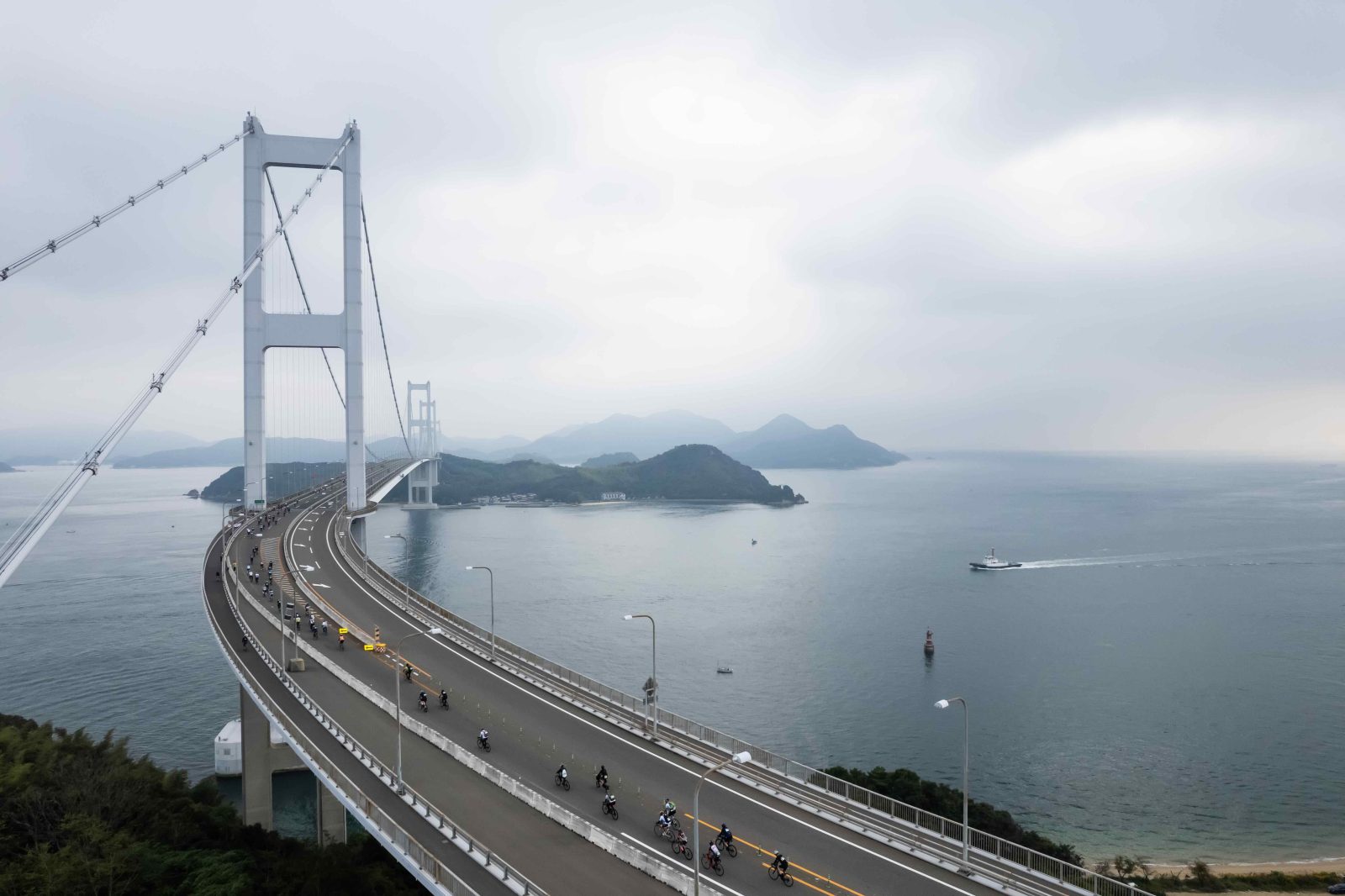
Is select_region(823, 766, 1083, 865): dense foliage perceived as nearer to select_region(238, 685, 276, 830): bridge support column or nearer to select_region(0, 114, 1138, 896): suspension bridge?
select_region(0, 114, 1138, 896): suspension bridge

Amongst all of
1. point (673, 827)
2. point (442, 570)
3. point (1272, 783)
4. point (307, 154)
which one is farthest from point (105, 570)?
point (1272, 783)

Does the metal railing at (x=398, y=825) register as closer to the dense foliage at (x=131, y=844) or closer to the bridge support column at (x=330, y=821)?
the dense foliage at (x=131, y=844)

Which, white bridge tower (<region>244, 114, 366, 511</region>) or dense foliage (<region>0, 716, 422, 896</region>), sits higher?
white bridge tower (<region>244, 114, 366, 511</region>)

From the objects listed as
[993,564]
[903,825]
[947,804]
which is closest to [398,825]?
[903,825]

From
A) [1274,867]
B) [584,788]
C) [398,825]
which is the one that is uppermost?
[398,825]

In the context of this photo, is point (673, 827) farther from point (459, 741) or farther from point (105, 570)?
point (105, 570)

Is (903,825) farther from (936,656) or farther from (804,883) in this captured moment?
(936,656)

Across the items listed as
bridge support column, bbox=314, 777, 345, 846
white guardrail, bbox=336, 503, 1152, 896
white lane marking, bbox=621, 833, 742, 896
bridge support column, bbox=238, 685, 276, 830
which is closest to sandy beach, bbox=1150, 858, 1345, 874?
white guardrail, bbox=336, 503, 1152, 896
